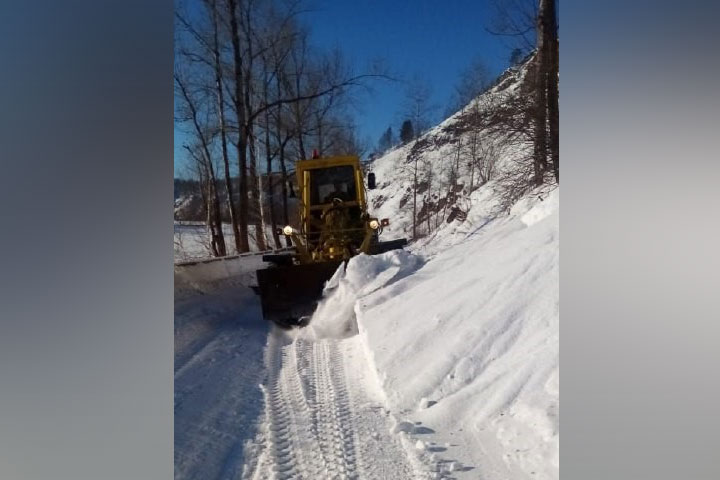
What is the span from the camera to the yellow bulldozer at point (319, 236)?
1.81 meters

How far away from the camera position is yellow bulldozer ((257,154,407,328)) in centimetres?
181

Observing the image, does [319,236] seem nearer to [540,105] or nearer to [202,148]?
[202,148]

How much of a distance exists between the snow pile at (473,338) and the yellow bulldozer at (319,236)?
83 mm

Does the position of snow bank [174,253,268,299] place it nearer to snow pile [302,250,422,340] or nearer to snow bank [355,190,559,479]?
snow pile [302,250,422,340]

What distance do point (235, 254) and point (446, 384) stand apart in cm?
89

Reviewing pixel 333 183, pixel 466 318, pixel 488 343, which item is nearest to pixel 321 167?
pixel 333 183

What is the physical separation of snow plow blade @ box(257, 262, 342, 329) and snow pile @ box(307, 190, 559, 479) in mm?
82

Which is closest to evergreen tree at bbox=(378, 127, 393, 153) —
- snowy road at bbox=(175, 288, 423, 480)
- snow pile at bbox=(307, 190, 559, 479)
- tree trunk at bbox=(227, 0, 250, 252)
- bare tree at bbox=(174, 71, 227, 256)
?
snow pile at bbox=(307, 190, 559, 479)

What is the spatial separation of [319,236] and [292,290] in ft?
0.76

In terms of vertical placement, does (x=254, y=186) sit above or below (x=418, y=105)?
below

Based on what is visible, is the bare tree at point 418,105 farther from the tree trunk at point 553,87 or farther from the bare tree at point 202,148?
the bare tree at point 202,148

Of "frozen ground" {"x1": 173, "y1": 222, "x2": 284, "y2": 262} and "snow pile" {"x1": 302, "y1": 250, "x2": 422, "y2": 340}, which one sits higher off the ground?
"frozen ground" {"x1": 173, "y1": 222, "x2": 284, "y2": 262}

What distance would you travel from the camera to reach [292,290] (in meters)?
1.88
